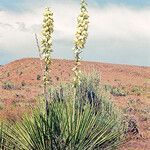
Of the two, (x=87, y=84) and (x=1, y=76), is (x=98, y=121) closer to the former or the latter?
(x=87, y=84)

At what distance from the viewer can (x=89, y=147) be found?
6273 mm

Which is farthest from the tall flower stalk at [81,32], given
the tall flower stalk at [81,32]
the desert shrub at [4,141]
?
the desert shrub at [4,141]

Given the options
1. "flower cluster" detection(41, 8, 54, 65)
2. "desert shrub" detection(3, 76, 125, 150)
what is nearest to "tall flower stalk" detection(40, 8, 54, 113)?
"flower cluster" detection(41, 8, 54, 65)

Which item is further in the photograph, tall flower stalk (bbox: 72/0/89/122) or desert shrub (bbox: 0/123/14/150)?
Result: desert shrub (bbox: 0/123/14/150)

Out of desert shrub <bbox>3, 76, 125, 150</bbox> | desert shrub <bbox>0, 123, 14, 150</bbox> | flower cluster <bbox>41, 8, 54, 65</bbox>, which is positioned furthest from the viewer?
desert shrub <bbox>0, 123, 14, 150</bbox>

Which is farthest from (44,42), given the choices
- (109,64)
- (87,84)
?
(109,64)

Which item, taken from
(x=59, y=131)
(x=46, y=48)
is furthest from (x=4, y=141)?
(x=46, y=48)

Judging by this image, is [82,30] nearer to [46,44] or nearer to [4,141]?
[46,44]

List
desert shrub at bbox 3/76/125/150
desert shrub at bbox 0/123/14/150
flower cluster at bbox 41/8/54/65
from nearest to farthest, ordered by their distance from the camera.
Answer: flower cluster at bbox 41/8/54/65 < desert shrub at bbox 3/76/125/150 < desert shrub at bbox 0/123/14/150

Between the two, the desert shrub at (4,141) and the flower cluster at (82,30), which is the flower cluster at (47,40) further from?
the desert shrub at (4,141)

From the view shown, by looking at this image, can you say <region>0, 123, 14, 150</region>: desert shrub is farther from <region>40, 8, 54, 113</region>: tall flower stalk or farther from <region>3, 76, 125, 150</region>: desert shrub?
<region>40, 8, 54, 113</region>: tall flower stalk

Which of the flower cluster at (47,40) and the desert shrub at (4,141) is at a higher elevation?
the flower cluster at (47,40)

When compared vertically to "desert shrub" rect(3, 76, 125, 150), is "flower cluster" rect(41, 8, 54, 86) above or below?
above

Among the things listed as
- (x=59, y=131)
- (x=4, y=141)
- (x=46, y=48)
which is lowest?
(x=4, y=141)
